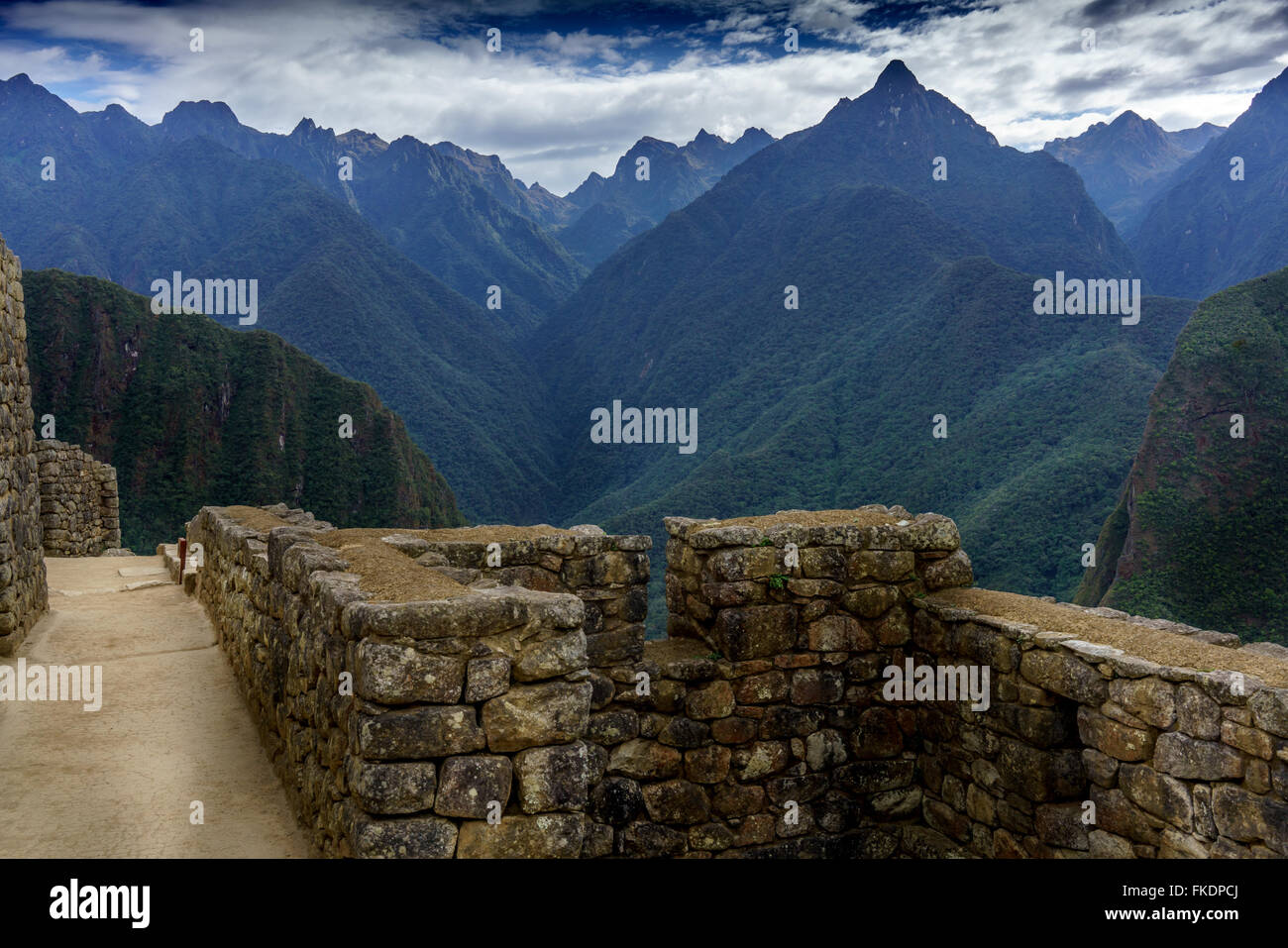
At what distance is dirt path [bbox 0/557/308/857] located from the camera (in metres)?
5.44

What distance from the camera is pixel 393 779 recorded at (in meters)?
4.07

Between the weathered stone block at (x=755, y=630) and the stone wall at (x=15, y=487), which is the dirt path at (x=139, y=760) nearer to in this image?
the stone wall at (x=15, y=487)

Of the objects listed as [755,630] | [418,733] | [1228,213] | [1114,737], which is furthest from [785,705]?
[1228,213]

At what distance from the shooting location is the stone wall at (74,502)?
18391mm

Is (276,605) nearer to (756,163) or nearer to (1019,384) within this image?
(1019,384)

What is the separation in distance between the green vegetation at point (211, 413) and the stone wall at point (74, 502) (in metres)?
69.2

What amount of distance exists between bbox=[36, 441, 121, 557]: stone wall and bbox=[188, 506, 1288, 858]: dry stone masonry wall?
1091 centimetres

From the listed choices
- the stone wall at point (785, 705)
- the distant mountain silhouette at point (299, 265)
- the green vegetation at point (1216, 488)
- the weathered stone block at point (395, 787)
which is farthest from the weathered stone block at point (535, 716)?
the distant mountain silhouette at point (299, 265)

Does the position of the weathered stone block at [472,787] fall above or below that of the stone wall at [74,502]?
below

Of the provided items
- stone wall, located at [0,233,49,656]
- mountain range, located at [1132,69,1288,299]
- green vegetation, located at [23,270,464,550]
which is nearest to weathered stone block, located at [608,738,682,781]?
stone wall, located at [0,233,49,656]

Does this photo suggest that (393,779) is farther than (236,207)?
Result: No

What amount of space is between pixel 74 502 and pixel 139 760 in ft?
49.7

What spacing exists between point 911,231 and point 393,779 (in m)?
138

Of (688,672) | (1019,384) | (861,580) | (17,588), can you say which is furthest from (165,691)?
(1019,384)
